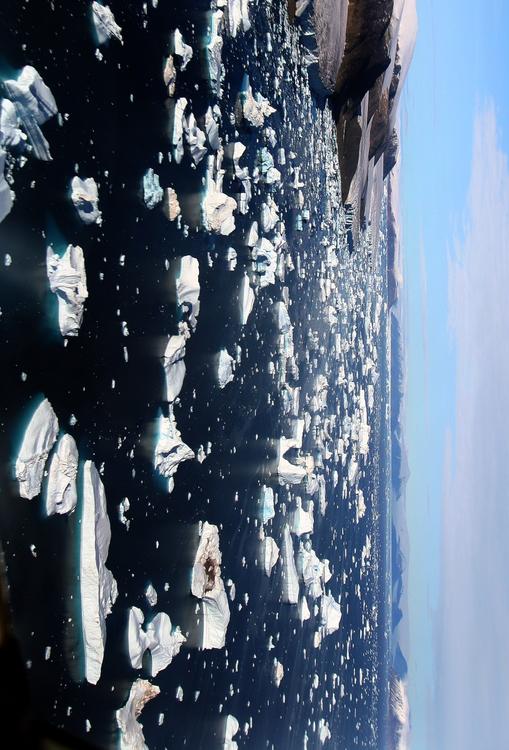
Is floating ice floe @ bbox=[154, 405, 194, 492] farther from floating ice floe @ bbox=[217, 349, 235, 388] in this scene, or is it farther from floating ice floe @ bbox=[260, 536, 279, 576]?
floating ice floe @ bbox=[260, 536, 279, 576]

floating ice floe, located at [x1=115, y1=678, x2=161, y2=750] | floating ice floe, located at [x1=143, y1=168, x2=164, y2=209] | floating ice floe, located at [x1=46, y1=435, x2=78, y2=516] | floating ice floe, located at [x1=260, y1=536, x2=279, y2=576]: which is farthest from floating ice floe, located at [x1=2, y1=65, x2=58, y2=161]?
floating ice floe, located at [x1=260, y1=536, x2=279, y2=576]

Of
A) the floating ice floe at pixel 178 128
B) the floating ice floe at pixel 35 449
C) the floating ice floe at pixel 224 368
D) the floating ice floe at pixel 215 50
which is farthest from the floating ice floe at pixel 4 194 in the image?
the floating ice floe at pixel 215 50

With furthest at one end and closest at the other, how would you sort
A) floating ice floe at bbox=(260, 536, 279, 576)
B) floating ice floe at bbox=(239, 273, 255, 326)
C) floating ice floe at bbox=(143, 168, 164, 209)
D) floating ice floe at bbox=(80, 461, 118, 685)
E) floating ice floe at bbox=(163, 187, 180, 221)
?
1. floating ice floe at bbox=(260, 536, 279, 576)
2. floating ice floe at bbox=(239, 273, 255, 326)
3. floating ice floe at bbox=(163, 187, 180, 221)
4. floating ice floe at bbox=(143, 168, 164, 209)
5. floating ice floe at bbox=(80, 461, 118, 685)

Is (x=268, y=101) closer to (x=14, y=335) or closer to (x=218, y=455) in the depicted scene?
(x=218, y=455)

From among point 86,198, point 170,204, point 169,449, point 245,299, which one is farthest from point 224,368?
point 86,198

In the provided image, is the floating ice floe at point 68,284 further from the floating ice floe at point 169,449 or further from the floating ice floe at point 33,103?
the floating ice floe at point 169,449

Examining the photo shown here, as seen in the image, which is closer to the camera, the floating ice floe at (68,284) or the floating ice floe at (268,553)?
the floating ice floe at (68,284)
